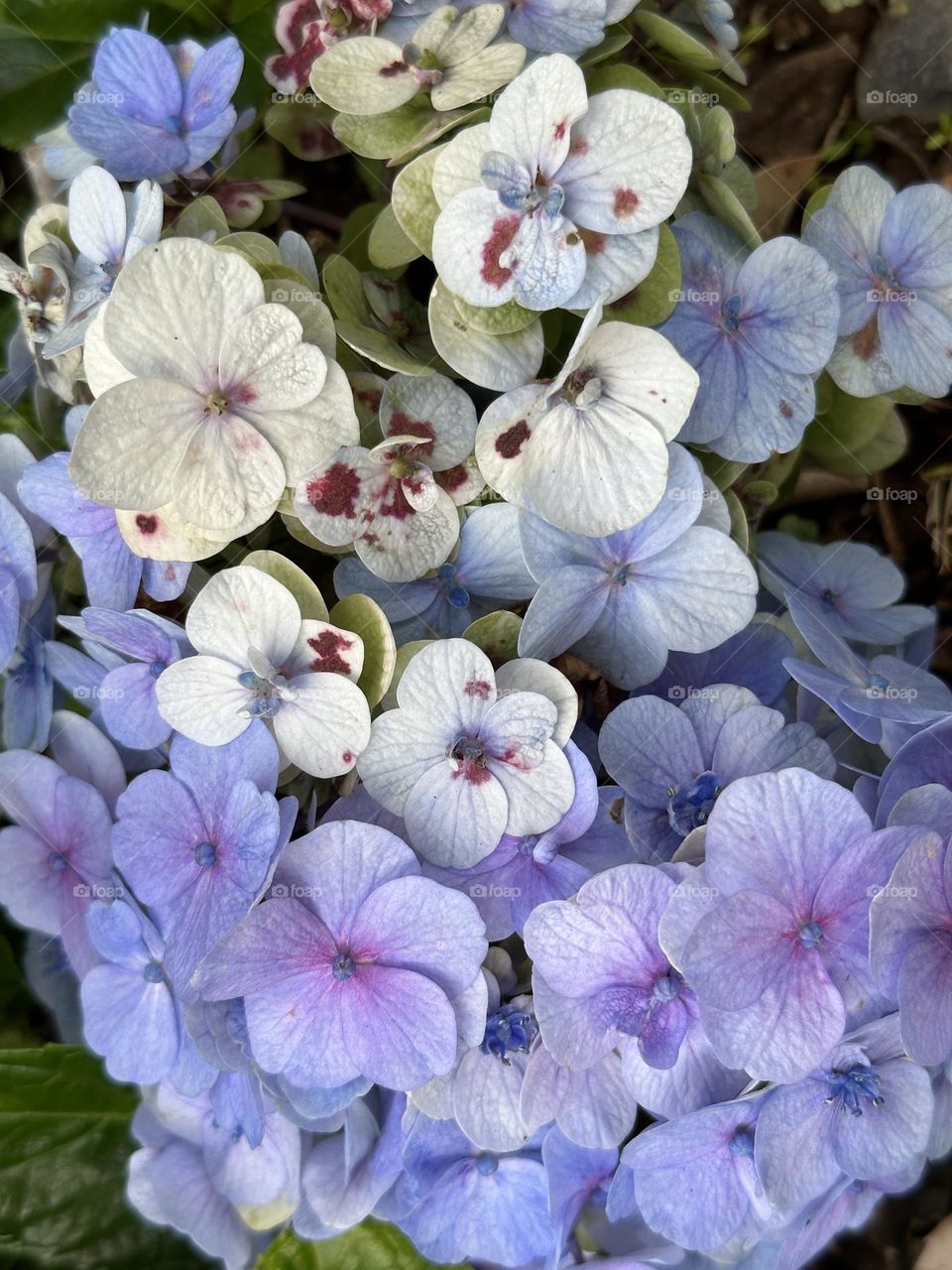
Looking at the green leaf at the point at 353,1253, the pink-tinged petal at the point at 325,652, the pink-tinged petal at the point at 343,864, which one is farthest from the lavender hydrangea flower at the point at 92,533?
the green leaf at the point at 353,1253

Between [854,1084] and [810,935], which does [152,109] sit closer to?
[810,935]

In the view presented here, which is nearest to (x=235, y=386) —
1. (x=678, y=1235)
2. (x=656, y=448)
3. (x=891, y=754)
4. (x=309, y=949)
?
(x=656, y=448)

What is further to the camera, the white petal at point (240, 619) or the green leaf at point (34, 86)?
the green leaf at point (34, 86)

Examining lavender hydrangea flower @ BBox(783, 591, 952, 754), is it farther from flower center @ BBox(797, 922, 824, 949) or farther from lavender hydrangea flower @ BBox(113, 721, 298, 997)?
lavender hydrangea flower @ BBox(113, 721, 298, 997)

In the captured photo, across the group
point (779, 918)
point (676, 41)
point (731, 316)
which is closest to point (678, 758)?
point (779, 918)

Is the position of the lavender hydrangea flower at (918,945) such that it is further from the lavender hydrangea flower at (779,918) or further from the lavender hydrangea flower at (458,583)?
the lavender hydrangea flower at (458,583)

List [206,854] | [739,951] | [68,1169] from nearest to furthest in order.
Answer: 1. [739,951]
2. [206,854]
3. [68,1169]

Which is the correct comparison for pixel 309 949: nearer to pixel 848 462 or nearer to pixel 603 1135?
pixel 603 1135
